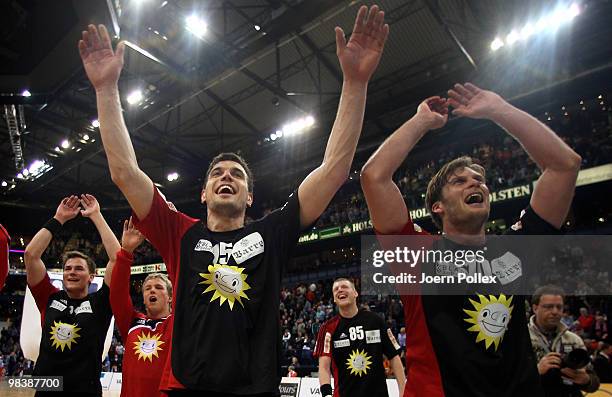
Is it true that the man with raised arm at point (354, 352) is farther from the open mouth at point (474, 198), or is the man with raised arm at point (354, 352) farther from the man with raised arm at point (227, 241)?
the man with raised arm at point (227, 241)

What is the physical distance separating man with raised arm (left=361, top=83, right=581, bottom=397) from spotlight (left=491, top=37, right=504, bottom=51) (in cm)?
1211

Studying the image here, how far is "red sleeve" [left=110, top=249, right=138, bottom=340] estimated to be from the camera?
11.2ft

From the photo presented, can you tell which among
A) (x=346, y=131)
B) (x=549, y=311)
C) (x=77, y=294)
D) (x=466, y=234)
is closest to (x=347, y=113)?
(x=346, y=131)

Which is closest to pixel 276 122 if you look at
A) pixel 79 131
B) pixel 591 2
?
pixel 79 131

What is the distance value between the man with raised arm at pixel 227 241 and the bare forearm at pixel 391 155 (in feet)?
0.55

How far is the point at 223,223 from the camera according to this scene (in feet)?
8.33

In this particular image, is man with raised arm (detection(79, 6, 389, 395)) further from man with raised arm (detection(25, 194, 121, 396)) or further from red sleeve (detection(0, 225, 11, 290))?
man with raised arm (detection(25, 194, 121, 396))

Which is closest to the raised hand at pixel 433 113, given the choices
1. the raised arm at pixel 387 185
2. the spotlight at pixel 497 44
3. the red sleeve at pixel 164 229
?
the raised arm at pixel 387 185

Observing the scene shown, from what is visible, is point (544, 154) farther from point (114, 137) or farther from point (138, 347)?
point (138, 347)

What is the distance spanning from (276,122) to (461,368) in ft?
56.9

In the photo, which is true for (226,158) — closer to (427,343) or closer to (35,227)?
(427,343)

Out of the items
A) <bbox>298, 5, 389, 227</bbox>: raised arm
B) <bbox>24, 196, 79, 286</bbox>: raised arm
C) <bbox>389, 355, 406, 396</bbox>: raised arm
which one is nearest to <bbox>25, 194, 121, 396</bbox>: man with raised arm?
<bbox>24, 196, 79, 286</bbox>: raised arm

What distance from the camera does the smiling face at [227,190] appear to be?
8.26 ft

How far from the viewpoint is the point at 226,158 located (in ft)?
9.04
